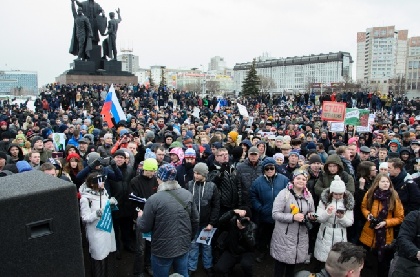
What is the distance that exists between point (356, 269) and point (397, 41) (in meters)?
165

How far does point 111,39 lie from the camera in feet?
84.5

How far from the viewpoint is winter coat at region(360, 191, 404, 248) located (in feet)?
14.5

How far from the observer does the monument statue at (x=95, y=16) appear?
966 inches

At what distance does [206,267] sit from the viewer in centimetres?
478

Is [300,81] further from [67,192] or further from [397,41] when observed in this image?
[67,192]

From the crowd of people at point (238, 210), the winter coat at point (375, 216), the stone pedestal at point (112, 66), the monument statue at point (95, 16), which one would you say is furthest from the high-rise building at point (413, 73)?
the winter coat at point (375, 216)

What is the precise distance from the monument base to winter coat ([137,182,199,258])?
22873 millimetres

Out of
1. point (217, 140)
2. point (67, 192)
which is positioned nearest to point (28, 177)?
point (67, 192)

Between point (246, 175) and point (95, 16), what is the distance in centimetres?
2287

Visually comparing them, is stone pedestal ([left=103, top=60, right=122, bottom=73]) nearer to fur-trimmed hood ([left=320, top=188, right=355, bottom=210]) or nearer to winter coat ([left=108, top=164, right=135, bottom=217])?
winter coat ([left=108, top=164, right=135, bottom=217])

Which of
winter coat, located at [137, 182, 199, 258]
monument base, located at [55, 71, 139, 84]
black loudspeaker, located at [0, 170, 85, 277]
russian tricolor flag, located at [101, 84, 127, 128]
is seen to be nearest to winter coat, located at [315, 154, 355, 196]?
winter coat, located at [137, 182, 199, 258]

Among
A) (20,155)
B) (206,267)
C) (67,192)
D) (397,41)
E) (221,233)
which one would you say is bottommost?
(206,267)

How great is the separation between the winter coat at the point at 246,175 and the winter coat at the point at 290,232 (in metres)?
0.84

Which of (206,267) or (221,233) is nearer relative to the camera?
(221,233)
